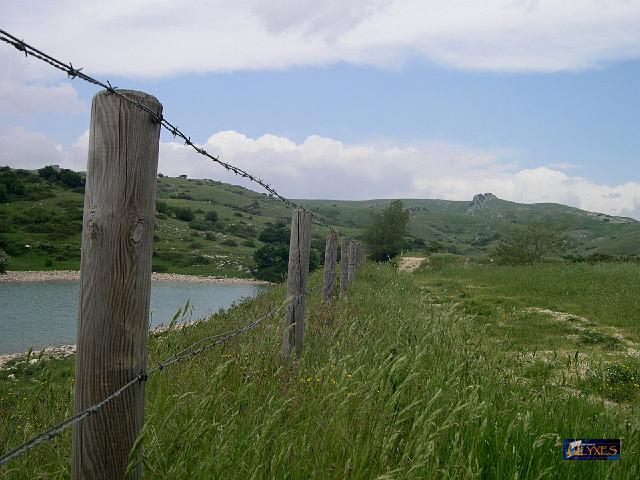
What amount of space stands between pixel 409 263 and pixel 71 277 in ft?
95.8

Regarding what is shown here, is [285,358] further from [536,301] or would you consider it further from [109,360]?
[536,301]

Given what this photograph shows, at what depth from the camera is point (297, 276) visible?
569 cm

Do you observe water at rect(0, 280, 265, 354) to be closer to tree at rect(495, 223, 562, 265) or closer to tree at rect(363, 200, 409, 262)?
tree at rect(495, 223, 562, 265)

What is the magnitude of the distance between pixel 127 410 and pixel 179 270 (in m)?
62.7

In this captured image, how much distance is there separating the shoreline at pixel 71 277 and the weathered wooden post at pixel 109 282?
44.5 meters

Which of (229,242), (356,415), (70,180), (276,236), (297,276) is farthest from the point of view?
(229,242)

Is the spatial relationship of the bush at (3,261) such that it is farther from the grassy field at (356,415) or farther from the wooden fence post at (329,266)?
the wooden fence post at (329,266)

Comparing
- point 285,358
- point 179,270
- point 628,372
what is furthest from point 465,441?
point 179,270

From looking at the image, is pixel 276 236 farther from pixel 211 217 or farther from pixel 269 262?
pixel 211 217

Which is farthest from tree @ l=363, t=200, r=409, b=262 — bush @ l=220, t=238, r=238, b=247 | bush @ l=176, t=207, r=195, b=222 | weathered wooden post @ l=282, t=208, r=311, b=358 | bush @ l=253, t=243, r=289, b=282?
weathered wooden post @ l=282, t=208, r=311, b=358

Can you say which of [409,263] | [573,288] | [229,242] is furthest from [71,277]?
[573,288]

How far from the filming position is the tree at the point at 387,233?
61688 mm

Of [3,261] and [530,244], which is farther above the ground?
[530,244]
